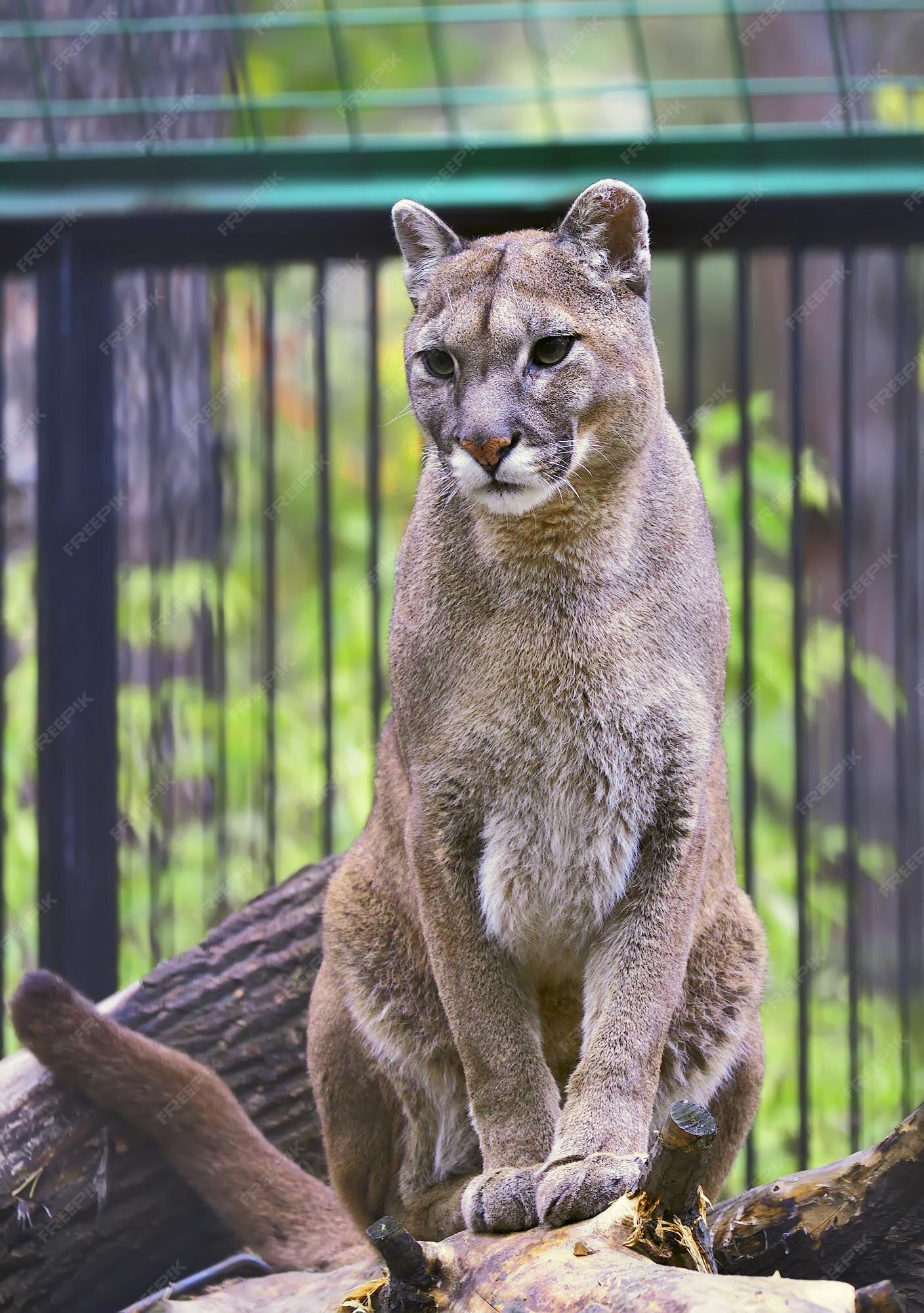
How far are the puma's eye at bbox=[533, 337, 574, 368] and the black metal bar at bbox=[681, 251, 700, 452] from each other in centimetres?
174

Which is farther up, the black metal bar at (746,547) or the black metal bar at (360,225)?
the black metal bar at (360,225)

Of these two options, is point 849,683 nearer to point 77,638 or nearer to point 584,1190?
point 584,1190

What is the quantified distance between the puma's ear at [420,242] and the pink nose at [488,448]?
68 centimetres

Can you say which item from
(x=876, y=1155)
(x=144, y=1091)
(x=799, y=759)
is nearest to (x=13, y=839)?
(x=144, y=1091)

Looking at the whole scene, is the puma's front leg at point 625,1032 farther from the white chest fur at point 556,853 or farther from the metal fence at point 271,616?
the metal fence at point 271,616

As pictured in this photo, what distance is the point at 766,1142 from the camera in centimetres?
749

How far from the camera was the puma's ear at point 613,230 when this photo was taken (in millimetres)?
3340

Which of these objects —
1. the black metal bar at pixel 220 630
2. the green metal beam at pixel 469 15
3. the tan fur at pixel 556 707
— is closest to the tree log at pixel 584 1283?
the tan fur at pixel 556 707

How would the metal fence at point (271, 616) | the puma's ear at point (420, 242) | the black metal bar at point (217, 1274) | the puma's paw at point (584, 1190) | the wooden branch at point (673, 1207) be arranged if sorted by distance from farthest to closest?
the metal fence at point (271, 616) < the black metal bar at point (217, 1274) < the puma's ear at point (420, 242) < the puma's paw at point (584, 1190) < the wooden branch at point (673, 1207)

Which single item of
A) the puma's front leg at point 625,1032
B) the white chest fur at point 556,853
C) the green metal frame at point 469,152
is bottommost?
the puma's front leg at point 625,1032

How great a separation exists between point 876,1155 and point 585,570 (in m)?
1.39

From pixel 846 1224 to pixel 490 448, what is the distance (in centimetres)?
180

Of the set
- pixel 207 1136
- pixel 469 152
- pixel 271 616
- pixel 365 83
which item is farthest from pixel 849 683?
pixel 365 83

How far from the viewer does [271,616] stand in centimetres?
521
